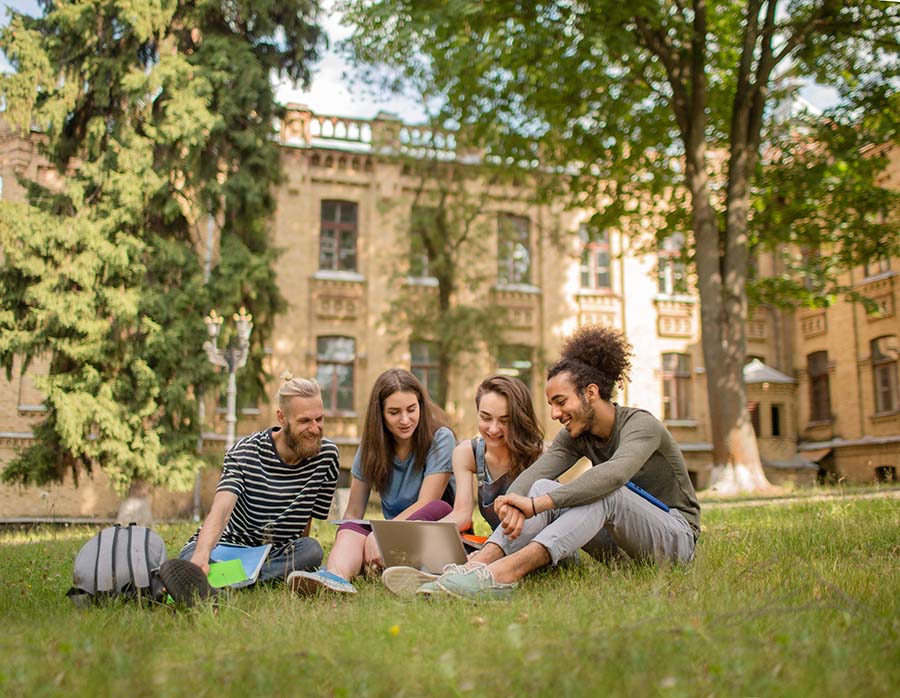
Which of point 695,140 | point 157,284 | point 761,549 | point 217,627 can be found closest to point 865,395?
point 695,140

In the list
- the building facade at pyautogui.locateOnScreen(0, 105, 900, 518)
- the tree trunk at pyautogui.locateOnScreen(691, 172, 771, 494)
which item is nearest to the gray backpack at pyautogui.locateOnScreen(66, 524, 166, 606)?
the tree trunk at pyautogui.locateOnScreen(691, 172, 771, 494)

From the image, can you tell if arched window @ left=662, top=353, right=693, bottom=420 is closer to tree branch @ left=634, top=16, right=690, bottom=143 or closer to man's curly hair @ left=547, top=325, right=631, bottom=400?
tree branch @ left=634, top=16, right=690, bottom=143

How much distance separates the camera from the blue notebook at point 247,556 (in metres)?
4.46

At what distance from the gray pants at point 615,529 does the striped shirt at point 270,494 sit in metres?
1.27

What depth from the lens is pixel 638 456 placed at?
418 centimetres

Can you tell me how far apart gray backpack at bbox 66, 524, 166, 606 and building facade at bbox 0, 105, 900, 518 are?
17187 mm

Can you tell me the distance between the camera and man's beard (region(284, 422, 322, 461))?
473 cm

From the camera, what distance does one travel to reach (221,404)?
70.8 ft

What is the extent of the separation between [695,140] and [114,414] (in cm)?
1185

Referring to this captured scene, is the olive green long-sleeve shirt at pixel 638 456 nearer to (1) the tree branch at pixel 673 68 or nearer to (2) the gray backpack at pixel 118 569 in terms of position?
(2) the gray backpack at pixel 118 569

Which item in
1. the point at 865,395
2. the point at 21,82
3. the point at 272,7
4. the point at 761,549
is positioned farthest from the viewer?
the point at 865,395

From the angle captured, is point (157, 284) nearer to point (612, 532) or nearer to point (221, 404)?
point (221, 404)

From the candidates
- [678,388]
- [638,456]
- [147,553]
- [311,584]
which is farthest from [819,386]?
[147,553]

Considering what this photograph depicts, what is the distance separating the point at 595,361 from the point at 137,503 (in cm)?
1434
